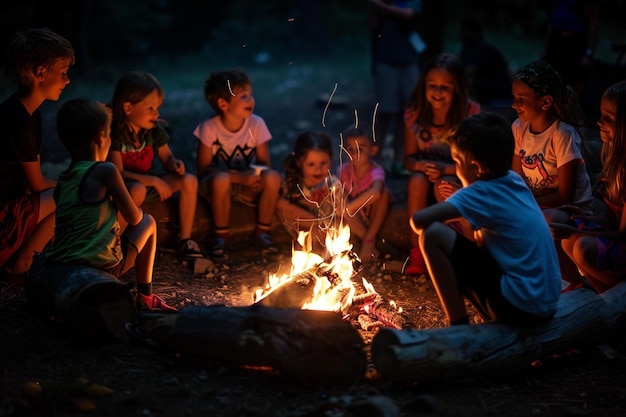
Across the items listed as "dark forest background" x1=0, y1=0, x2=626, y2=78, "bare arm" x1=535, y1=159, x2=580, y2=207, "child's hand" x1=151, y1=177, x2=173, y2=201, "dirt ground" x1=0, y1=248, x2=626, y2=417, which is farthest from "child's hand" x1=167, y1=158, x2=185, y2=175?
"dark forest background" x1=0, y1=0, x2=626, y2=78

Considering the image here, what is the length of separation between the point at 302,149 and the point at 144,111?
1.34 meters

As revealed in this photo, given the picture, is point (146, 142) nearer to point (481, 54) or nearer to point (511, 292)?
point (511, 292)

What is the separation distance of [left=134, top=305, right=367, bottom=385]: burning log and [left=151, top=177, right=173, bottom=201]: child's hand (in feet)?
6.27

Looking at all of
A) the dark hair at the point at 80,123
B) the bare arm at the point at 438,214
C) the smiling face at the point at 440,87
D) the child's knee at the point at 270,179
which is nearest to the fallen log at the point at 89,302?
the dark hair at the point at 80,123

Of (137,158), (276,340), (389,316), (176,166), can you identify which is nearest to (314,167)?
(176,166)

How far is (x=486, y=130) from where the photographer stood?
3887 millimetres

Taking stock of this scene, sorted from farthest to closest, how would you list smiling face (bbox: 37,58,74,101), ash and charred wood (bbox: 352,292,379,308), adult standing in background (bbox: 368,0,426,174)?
1. adult standing in background (bbox: 368,0,426,174)
2. smiling face (bbox: 37,58,74,101)
3. ash and charred wood (bbox: 352,292,379,308)

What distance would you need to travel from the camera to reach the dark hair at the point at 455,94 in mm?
5828

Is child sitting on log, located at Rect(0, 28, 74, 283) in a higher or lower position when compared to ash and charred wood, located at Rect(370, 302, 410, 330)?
higher

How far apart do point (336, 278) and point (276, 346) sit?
1199mm

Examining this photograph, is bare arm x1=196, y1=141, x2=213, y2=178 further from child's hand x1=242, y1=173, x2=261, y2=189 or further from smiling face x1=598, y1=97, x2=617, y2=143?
smiling face x1=598, y1=97, x2=617, y2=143

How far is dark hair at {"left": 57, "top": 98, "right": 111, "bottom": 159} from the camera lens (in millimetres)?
4398

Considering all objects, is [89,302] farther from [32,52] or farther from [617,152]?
[617,152]

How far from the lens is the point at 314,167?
19.9 ft
